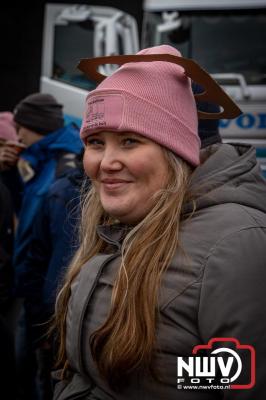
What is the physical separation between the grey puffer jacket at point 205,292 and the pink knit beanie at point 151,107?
4.5 inches

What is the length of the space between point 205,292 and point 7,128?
10.9 ft

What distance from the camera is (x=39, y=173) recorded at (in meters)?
3.50

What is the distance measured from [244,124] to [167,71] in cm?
367

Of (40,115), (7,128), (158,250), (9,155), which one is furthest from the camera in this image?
(7,128)

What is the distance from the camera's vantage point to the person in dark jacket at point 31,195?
3.19m

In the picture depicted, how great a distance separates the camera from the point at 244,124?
16.9ft

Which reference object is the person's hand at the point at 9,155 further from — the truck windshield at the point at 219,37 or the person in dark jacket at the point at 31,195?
the truck windshield at the point at 219,37

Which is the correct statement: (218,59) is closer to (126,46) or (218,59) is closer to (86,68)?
(126,46)

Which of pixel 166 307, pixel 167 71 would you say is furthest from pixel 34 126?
pixel 166 307

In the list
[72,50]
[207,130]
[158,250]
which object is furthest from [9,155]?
[158,250]

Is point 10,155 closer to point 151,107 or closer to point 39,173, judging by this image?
point 39,173

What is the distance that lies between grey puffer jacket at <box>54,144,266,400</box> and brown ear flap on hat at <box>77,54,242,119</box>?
192 mm

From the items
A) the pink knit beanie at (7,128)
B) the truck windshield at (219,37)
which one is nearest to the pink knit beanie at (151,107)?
the pink knit beanie at (7,128)

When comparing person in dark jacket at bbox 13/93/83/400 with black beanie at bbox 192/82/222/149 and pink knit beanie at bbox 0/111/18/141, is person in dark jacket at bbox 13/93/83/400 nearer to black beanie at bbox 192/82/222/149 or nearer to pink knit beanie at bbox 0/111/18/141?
pink knit beanie at bbox 0/111/18/141
